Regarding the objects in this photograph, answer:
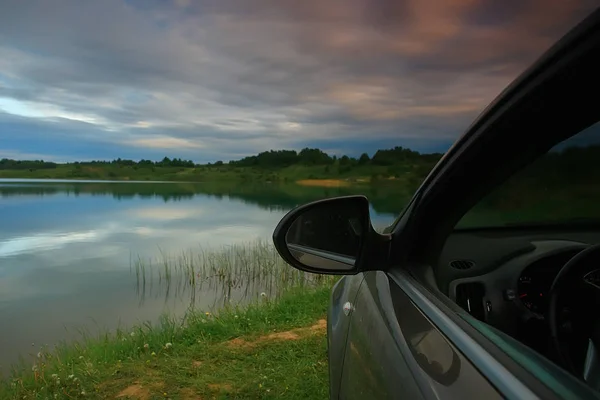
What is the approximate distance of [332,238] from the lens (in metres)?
1.46

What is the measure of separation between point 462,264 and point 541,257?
0.25 meters

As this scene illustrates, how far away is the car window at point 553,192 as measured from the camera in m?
1.01

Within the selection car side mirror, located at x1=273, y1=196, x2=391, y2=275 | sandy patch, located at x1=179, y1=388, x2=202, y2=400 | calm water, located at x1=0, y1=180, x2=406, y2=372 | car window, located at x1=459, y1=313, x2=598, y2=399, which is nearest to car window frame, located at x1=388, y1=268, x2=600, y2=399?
car window, located at x1=459, y1=313, x2=598, y2=399

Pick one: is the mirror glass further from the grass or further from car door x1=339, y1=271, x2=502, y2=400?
the grass

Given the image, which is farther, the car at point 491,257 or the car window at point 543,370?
the car at point 491,257

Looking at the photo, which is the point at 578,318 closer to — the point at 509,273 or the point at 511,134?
the point at 509,273

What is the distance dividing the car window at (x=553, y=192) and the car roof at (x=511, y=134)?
32mm

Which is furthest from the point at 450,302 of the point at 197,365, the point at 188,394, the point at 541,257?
the point at 197,365

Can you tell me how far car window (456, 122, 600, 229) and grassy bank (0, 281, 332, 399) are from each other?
8.73 ft

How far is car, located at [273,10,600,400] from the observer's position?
0.81 m

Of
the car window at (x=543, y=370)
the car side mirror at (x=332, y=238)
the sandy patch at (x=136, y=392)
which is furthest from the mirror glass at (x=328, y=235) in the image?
the sandy patch at (x=136, y=392)

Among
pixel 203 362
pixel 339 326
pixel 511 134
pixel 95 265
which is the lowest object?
pixel 95 265

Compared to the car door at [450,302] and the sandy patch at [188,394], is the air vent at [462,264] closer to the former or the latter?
the car door at [450,302]

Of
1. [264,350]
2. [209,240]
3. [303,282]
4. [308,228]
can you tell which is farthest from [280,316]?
[209,240]
